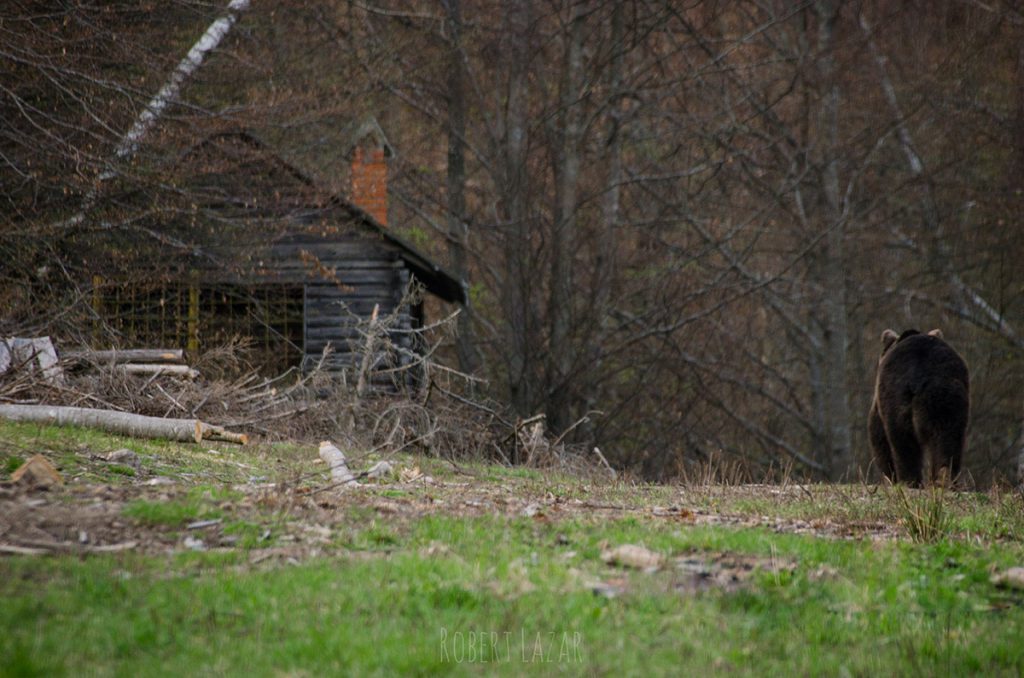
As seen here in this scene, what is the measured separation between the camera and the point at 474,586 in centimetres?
621

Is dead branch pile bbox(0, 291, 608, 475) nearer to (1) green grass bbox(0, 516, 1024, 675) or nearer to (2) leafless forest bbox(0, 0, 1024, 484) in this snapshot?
(2) leafless forest bbox(0, 0, 1024, 484)

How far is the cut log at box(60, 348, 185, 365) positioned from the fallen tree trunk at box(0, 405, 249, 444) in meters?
2.59

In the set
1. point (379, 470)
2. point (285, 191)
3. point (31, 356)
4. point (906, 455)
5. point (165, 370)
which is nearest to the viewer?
point (379, 470)

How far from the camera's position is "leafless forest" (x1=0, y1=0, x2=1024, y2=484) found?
27.8 m

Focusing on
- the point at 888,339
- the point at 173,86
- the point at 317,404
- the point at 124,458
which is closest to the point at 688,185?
the point at 173,86

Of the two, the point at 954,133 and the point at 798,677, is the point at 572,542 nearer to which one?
the point at 798,677

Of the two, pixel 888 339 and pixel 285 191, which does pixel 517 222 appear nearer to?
pixel 285 191

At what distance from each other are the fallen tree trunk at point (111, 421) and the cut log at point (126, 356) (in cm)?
259

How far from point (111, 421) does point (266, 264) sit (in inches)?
523

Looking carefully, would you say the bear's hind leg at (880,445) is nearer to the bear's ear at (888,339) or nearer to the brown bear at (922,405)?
the brown bear at (922,405)

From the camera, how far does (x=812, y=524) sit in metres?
8.96

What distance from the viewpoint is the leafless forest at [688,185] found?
2778 centimetres

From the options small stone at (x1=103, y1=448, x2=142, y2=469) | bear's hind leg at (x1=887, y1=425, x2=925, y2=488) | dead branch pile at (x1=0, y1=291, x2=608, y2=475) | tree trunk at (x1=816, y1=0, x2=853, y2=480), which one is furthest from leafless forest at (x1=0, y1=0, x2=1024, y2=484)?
small stone at (x1=103, y1=448, x2=142, y2=469)

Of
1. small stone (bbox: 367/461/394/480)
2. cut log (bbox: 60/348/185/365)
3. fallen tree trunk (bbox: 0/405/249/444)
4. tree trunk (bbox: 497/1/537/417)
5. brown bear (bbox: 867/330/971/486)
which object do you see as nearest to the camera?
small stone (bbox: 367/461/394/480)
